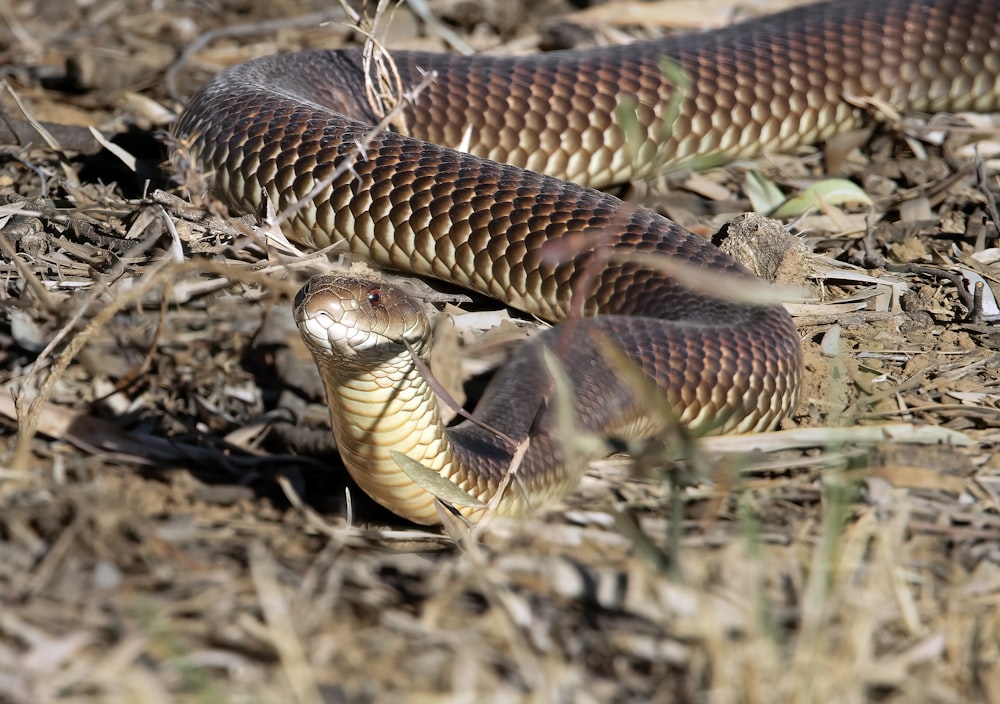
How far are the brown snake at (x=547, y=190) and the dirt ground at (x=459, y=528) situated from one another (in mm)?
231

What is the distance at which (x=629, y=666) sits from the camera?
2.20m

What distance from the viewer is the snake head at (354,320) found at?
313 cm

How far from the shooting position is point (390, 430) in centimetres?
331

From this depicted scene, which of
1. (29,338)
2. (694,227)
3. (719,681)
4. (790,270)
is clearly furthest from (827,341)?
(29,338)

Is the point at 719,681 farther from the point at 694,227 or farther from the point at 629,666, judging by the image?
the point at 694,227

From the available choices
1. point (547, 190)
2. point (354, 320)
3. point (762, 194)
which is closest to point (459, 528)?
point (354, 320)

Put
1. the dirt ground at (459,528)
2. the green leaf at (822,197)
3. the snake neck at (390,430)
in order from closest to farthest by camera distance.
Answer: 1. the dirt ground at (459,528)
2. the snake neck at (390,430)
3. the green leaf at (822,197)

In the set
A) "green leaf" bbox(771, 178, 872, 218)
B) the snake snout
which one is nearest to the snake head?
the snake snout

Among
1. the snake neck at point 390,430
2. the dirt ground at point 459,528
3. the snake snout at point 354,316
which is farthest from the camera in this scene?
the snake neck at point 390,430

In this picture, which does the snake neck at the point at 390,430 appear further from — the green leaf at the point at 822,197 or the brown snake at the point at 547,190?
the green leaf at the point at 822,197

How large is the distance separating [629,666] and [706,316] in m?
2.21

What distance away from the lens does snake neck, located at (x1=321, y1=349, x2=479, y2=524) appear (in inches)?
130

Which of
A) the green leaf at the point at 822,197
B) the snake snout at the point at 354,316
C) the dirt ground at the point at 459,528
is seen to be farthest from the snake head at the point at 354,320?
the green leaf at the point at 822,197

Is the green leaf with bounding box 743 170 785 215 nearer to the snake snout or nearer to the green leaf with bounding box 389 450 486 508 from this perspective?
the snake snout
